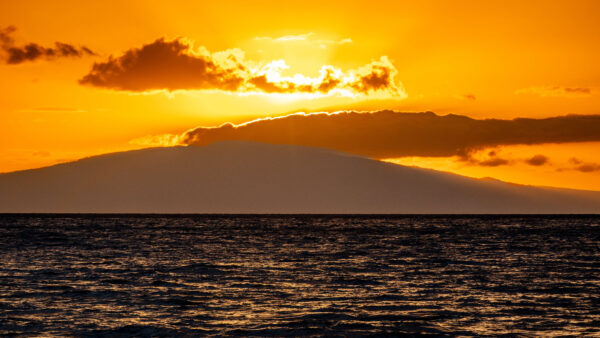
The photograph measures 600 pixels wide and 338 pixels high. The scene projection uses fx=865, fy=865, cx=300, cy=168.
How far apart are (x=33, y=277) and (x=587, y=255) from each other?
51.6m

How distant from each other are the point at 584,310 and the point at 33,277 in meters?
31.6

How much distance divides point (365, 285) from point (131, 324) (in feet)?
56.9

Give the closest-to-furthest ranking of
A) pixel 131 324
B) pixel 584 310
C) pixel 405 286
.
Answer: pixel 131 324, pixel 584 310, pixel 405 286

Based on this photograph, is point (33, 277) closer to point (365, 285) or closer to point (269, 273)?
point (269, 273)

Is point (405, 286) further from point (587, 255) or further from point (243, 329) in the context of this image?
point (587, 255)

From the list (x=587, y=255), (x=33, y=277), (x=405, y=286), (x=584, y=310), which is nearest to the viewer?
(x=584, y=310)

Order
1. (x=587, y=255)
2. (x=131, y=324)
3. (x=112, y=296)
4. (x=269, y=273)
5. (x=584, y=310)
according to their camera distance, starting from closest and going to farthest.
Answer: (x=131, y=324)
(x=584, y=310)
(x=112, y=296)
(x=269, y=273)
(x=587, y=255)

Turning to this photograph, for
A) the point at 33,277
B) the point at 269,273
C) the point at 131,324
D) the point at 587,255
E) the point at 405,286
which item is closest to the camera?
the point at 131,324

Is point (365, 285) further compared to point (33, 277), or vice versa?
point (33, 277)

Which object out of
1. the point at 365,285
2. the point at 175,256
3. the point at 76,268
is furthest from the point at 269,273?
the point at 175,256

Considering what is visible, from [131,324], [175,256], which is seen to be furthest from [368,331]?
[175,256]

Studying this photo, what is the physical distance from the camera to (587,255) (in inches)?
3174

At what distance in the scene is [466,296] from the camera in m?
43.1

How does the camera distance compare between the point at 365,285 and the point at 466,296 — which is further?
the point at 365,285
